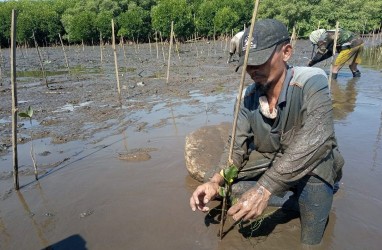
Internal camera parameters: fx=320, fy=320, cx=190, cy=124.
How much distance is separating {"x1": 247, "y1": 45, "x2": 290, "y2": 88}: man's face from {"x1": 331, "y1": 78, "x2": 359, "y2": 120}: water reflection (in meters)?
4.65

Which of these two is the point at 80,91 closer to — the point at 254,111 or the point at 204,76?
the point at 204,76

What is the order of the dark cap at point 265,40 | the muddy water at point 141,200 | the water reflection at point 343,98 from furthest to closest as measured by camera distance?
the water reflection at point 343,98
the muddy water at point 141,200
the dark cap at point 265,40

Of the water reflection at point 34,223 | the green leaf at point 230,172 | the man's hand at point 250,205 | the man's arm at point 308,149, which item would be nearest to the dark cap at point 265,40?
the man's arm at point 308,149

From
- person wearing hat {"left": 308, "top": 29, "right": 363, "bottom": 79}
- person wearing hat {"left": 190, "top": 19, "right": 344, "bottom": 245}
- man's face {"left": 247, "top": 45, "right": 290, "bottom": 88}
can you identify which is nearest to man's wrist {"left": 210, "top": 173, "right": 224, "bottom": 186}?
person wearing hat {"left": 190, "top": 19, "right": 344, "bottom": 245}

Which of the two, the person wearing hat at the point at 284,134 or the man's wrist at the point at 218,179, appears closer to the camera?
the person wearing hat at the point at 284,134

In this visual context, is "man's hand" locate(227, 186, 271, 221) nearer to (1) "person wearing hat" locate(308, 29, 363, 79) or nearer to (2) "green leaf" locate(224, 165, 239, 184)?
(2) "green leaf" locate(224, 165, 239, 184)

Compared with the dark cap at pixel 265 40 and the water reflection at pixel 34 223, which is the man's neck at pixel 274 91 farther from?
the water reflection at pixel 34 223

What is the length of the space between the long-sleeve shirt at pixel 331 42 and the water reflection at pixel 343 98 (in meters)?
0.99

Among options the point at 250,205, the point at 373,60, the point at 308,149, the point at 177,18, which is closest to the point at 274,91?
the point at 308,149

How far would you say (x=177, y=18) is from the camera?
33.7 metres

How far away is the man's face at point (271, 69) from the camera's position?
227cm

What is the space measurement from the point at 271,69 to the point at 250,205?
38.4 inches

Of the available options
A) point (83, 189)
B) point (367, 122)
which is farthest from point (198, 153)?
point (367, 122)

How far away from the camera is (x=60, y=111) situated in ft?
25.6
